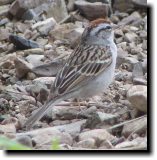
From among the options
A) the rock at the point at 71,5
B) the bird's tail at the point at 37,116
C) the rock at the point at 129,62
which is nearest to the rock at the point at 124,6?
the rock at the point at 71,5

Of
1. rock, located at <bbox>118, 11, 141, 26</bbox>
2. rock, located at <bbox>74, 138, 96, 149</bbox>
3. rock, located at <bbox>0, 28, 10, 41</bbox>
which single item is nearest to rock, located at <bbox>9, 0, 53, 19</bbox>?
rock, located at <bbox>0, 28, 10, 41</bbox>

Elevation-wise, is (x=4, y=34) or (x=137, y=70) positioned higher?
(x=4, y=34)

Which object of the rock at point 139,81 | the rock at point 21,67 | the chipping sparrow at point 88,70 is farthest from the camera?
the rock at point 21,67

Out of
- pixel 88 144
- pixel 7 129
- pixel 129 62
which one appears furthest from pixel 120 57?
pixel 88 144

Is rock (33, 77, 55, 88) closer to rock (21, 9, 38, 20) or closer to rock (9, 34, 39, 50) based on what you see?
rock (9, 34, 39, 50)

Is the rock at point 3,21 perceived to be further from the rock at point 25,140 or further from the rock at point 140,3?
the rock at point 25,140

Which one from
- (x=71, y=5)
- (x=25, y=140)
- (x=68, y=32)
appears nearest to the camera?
(x=25, y=140)

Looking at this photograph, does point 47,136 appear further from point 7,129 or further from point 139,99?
point 139,99
